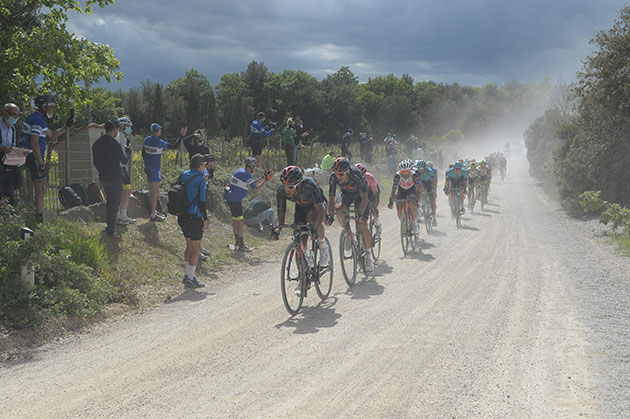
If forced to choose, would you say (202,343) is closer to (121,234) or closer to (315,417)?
(315,417)

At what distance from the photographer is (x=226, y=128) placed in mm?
77438

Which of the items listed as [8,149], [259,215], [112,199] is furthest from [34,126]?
[259,215]

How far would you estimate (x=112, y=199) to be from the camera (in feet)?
33.5

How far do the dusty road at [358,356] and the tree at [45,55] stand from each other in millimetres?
5087

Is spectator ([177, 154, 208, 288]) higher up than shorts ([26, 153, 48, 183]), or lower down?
lower down

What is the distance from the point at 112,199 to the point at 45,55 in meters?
2.84

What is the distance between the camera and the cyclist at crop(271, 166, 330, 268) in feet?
27.5

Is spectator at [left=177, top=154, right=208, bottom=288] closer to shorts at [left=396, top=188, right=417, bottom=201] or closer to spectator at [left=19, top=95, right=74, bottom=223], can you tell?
spectator at [left=19, top=95, right=74, bottom=223]

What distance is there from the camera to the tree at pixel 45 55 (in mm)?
10016

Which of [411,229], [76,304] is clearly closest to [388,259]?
[411,229]

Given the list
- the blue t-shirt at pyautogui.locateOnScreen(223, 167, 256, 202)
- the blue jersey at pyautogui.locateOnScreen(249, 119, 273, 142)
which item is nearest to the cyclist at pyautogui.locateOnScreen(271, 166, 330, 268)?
the blue t-shirt at pyautogui.locateOnScreen(223, 167, 256, 202)

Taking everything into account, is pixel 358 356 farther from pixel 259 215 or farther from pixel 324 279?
pixel 259 215

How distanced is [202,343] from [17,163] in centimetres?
449

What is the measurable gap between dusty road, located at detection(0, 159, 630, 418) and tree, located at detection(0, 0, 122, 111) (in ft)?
16.7
